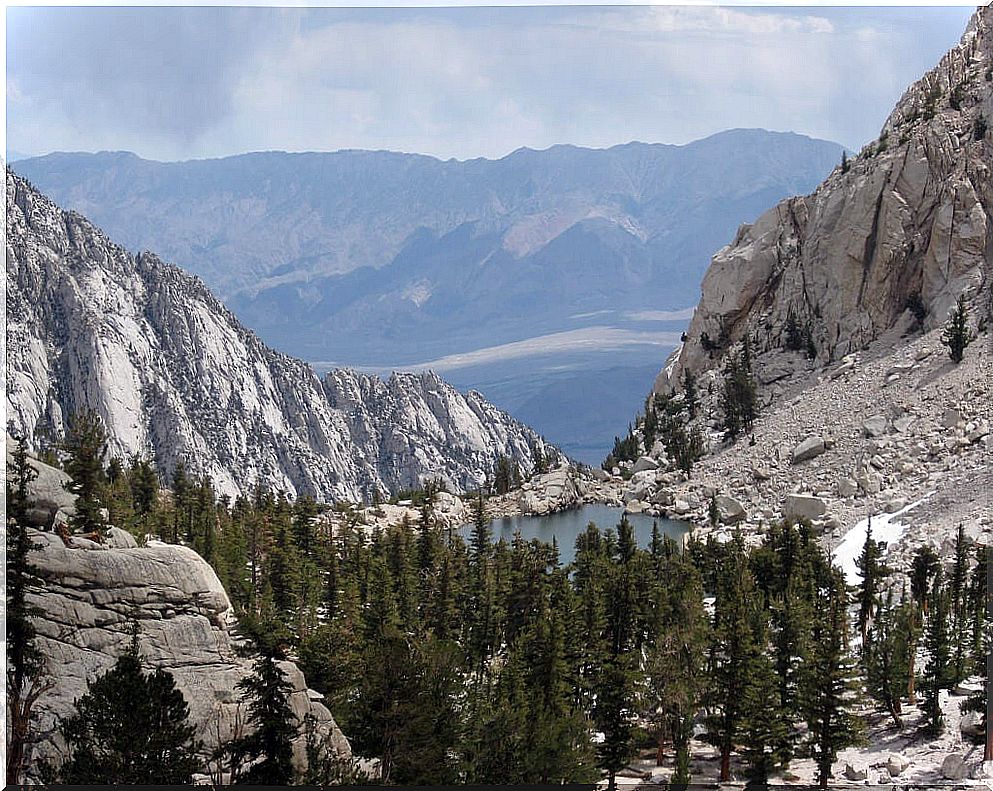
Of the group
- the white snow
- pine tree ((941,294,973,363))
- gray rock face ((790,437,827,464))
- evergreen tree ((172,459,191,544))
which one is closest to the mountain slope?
pine tree ((941,294,973,363))

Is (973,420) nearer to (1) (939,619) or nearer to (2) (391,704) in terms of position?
(1) (939,619)

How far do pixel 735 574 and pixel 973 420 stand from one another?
10.2m

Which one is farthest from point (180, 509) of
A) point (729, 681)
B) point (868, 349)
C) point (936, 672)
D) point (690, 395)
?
point (868, 349)

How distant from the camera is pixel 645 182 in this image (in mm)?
57688

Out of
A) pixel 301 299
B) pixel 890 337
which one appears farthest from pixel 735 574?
pixel 301 299

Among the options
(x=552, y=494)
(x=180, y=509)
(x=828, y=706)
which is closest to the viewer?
(x=828, y=706)

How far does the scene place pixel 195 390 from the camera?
50031 mm

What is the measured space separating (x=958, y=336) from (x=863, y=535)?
25.2ft

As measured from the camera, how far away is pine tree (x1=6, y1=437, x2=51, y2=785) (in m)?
6.16

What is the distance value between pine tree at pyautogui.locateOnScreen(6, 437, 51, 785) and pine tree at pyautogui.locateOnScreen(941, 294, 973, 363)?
20938 millimetres

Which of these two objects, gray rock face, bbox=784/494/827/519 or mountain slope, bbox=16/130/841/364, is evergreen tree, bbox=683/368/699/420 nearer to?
gray rock face, bbox=784/494/827/519

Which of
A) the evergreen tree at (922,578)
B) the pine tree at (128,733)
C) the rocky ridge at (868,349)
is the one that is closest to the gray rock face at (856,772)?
the evergreen tree at (922,578)

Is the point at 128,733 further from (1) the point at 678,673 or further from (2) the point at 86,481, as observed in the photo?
(1) the point at 678,673

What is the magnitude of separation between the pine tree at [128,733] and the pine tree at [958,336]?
68.0ft
